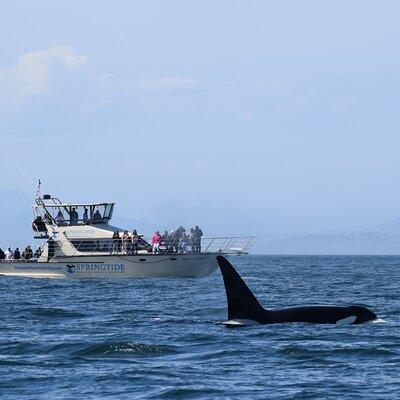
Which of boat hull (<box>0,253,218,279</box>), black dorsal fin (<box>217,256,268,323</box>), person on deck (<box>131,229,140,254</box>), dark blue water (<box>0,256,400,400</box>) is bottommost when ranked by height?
dark blue water (<box>0,256,400,400</box>)

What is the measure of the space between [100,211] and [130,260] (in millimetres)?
5741

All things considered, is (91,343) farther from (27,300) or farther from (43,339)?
(27,300)

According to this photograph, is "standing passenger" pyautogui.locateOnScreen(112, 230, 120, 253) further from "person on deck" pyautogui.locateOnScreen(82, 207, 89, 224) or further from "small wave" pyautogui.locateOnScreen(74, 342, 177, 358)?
"small wave" pyautogui.locateOnScreen(74, 342, 177, 358)

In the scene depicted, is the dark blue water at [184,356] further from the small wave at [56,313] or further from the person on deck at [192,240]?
the person on deck at [192,240]

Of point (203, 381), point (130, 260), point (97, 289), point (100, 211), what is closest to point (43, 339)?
point (203, 381)

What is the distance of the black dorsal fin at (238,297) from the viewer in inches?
1102

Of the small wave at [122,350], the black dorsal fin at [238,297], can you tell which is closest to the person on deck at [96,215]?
the black dorsal fin at [238,297]

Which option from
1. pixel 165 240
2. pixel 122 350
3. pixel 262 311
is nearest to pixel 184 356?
pixel 122 350

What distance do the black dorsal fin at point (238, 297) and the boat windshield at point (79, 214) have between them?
3809cm

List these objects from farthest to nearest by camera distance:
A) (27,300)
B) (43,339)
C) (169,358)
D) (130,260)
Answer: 1. (130,260)
2. (27,300)
3. (43,339)
4. (169,358)

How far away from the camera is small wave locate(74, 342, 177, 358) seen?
2370 centimetres

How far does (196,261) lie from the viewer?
2463 inches

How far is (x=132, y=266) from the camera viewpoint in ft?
205

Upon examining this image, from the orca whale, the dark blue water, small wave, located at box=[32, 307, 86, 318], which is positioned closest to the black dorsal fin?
the orca whale
